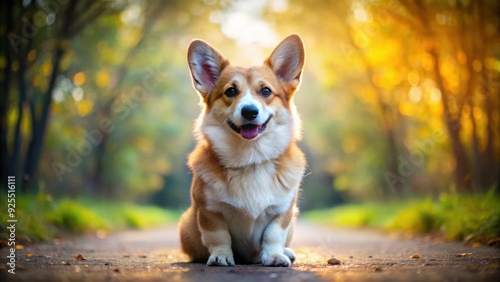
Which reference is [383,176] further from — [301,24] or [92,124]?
[92,124]

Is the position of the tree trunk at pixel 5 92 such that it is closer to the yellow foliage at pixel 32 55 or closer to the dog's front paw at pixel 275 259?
the yellow foliage at pixel 32 55

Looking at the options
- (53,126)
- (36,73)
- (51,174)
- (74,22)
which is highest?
(74,22)

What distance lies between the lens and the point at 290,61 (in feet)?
16.5

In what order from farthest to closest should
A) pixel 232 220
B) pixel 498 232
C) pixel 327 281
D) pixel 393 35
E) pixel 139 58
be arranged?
pixel 139 58, pixel 393 35, pixel 498 232, pixel 232 220, pixel 327 281

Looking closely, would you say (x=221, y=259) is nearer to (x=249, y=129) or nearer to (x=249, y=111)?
(x=249, y=129)

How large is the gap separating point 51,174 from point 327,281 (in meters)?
17.1

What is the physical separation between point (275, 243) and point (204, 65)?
1709mm

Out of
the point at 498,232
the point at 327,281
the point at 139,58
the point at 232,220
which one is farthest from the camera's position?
the point at 139,58

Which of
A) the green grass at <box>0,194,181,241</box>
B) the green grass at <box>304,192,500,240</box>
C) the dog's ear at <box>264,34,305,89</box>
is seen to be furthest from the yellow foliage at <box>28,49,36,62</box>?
the green grass at <box>304,192,500,240</box>

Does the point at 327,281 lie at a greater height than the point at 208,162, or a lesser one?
lesser

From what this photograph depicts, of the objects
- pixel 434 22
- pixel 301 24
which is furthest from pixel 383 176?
pixel 434 22

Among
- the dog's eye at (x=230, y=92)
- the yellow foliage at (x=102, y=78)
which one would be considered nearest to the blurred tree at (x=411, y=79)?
the dog's eye at (x=230, y=92)

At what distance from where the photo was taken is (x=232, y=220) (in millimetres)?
4430

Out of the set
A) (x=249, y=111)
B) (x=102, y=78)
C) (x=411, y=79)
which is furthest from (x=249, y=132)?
(x=102, y=78)
